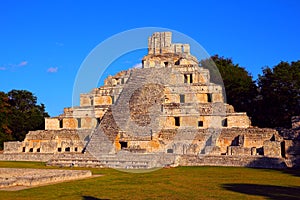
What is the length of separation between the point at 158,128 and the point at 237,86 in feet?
61.9

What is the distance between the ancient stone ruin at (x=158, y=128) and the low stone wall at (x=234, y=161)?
0.06 metres

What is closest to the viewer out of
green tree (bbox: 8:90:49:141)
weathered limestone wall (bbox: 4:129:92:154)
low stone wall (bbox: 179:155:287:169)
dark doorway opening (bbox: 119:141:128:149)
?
low stone wall (bbox: 179:155:287:169)

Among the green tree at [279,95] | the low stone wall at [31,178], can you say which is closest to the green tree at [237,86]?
the green tree at [279,95]

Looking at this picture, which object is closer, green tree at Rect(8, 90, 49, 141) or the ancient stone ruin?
the ancient stone ruin

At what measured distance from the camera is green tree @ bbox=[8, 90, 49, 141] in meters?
46.5

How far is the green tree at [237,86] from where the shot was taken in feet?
153

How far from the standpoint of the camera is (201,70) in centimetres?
4050

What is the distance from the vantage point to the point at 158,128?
33094mm

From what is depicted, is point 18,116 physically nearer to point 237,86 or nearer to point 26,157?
point 26,157

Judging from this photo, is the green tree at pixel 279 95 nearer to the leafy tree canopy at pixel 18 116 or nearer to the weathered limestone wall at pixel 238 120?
the weathered limestone wall at pixel 238 120

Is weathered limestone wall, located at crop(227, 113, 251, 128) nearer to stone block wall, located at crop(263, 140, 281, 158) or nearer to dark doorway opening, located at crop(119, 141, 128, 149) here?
stone block wall, located at crop(263, 140, 281, 158)

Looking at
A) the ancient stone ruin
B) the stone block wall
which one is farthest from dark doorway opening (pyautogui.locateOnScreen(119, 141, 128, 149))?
the stone block wall

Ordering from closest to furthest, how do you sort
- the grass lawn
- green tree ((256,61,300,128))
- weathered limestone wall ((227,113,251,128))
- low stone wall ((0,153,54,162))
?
the grass lawn, low stone wall ((0,153,54,162)), weathered limestone wall ((227,113,251,128)), green tree ((256,61,300,128))

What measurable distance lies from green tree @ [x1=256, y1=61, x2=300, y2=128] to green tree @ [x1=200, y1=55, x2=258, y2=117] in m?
1.46
